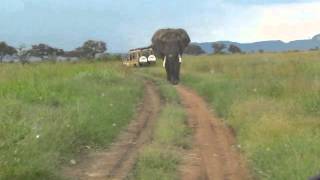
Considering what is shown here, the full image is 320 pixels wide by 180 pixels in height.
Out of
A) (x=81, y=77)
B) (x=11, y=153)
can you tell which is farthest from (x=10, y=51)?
(x=11, y=153)

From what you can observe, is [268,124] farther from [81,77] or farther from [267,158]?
[81,77]

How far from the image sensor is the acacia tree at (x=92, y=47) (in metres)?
85.2

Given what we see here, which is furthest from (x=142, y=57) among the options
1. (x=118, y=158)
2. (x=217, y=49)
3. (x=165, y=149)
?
(x=217, y=49)

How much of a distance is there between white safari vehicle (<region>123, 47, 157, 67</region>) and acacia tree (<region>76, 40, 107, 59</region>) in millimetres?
29803

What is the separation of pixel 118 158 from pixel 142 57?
42167 mm

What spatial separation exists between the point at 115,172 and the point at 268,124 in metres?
3.99

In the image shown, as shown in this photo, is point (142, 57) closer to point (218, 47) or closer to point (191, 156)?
point (191, 156)

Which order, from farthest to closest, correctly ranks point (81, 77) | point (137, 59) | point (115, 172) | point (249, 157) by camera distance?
point (137, 59) < point (81, 77) < point (249, 157) < point (115, 172)

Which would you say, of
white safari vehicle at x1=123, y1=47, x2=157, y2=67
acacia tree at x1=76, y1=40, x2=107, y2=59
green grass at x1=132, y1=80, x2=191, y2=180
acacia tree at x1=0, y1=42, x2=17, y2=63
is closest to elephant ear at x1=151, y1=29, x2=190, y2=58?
green grass at x1=132, y1=80, x2=191, y2=180

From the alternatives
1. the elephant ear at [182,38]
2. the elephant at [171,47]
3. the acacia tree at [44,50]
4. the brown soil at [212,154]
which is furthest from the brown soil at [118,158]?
the acacia tree at [44,50]

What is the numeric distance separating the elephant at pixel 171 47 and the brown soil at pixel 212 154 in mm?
10915

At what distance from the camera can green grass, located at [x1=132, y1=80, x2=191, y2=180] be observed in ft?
30.7

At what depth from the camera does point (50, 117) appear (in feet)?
37.8

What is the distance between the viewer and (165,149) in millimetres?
10977
